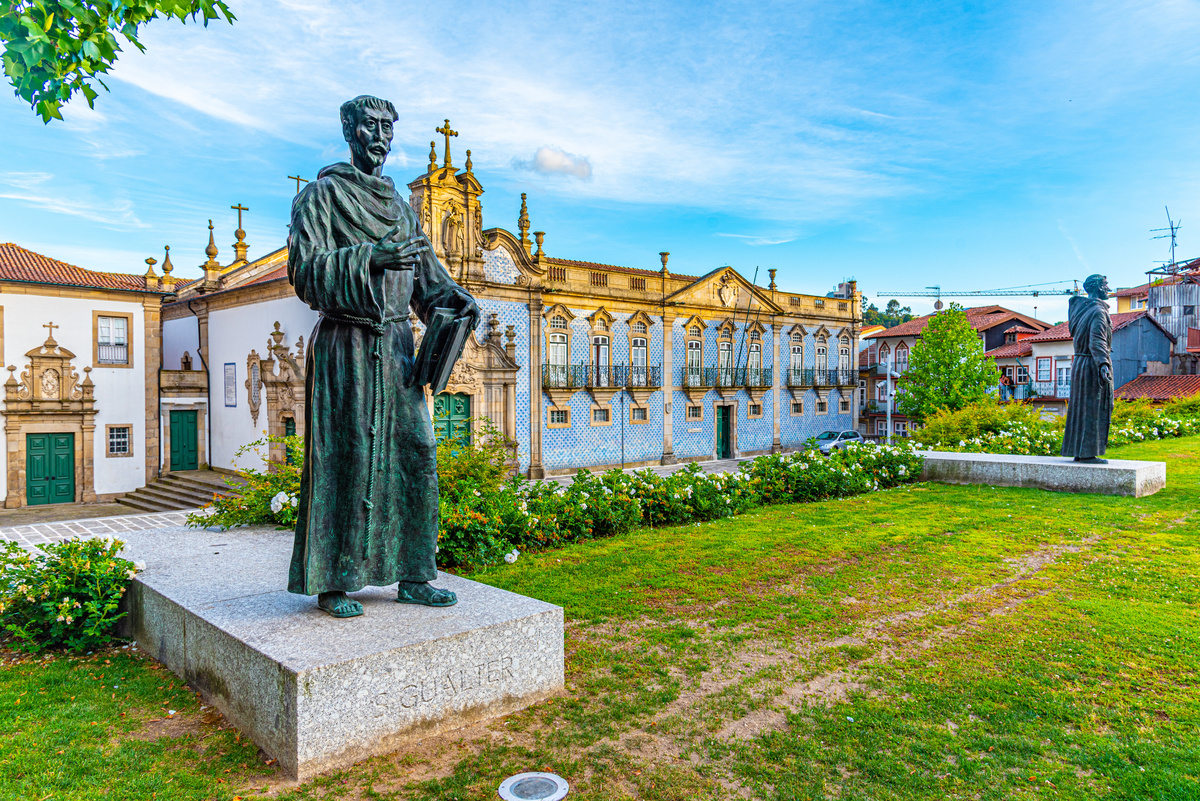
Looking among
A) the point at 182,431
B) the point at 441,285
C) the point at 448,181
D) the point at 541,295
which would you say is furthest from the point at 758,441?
the point at 441,285

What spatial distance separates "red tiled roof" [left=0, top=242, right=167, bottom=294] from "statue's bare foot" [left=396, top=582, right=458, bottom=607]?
875 inches

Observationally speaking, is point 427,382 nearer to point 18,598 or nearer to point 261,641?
point 261,641

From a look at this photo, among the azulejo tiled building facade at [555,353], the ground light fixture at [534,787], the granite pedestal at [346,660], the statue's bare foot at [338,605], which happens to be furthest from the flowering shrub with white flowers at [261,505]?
the azulejo tiled building facade at [555,353]

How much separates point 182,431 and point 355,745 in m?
24.1

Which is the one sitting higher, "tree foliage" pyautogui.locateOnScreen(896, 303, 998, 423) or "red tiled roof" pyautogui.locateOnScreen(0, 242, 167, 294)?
"red tiled roof" pyautogui.locateOnScreen(0, 242, 167, 294)

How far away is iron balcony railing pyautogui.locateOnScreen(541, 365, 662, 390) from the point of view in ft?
82.0

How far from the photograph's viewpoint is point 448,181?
2262 cm

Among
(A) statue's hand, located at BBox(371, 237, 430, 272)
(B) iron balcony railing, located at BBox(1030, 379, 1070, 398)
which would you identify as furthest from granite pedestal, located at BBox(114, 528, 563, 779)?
(B) iron balcony railing, located at BBox(1030, 379, 1070, 398)

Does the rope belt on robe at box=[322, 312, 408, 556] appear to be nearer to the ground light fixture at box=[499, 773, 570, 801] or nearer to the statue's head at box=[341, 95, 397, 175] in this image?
the statue's head at box=[341, 95, 397, 175]

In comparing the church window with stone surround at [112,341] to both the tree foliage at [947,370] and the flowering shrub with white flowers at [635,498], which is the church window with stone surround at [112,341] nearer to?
the flowering shrub with white flowers at [635,498]

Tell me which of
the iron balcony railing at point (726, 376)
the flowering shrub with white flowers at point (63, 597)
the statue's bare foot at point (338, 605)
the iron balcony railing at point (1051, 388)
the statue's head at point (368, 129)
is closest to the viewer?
Result: the statue's head at point (368, 129)

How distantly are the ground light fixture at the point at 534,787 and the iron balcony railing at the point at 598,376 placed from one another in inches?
845

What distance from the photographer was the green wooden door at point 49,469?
21.1 m

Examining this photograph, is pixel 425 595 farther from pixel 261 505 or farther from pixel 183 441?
pixel 183 441
